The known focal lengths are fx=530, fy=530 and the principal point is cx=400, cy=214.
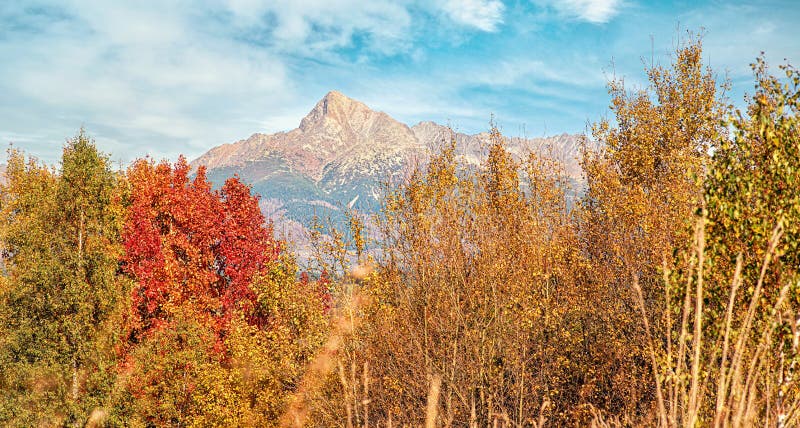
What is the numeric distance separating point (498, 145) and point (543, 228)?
22.3ft

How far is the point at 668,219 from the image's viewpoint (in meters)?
19.6

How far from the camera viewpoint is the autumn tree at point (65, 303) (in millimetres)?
28906

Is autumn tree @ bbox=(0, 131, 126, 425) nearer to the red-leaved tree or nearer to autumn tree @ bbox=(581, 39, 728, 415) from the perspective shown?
the red-leaved tree

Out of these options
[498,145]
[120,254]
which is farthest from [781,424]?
[120,254]

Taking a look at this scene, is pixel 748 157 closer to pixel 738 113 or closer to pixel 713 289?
pixel 738 113

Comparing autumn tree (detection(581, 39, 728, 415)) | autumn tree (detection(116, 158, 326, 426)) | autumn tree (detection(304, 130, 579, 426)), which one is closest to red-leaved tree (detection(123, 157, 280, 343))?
autumn tree (detection(116, 158, 326, 426))

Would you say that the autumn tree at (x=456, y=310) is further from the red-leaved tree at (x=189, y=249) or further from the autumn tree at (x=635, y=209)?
the red-leaved tree at (x=189, y=249)

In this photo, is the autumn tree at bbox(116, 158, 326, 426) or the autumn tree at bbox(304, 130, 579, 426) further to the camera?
the autumn tree at bbox(116, 158, 326, 426)

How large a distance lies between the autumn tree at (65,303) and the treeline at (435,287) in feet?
0.42

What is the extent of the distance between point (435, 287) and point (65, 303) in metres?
24.1

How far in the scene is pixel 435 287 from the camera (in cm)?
1836

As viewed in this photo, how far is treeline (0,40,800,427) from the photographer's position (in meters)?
9.26

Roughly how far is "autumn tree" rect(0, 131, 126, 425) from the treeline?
0.13 meters

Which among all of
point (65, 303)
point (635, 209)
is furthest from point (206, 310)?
point (635, 209)
